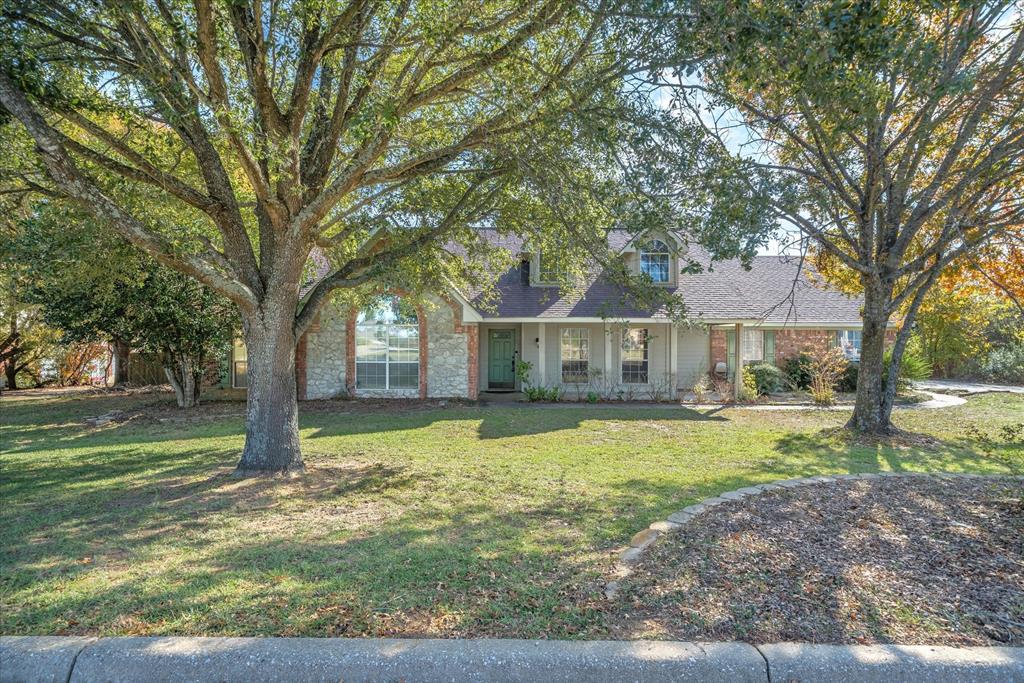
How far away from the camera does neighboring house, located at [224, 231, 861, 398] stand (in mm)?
16281

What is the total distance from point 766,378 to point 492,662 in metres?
17.4

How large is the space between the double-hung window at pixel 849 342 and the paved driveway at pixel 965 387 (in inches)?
88.3

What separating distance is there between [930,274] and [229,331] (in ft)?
51.7

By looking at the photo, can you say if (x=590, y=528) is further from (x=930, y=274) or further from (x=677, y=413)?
(x=677, y=413)

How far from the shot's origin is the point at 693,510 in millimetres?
5320

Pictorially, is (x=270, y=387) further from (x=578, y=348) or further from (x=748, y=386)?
(x=748, y=386)

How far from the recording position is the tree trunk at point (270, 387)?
7148 mm

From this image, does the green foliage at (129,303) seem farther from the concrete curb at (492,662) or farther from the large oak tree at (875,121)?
the large oak tree at (875,121)

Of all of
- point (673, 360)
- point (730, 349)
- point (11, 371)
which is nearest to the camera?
point (673, 360)

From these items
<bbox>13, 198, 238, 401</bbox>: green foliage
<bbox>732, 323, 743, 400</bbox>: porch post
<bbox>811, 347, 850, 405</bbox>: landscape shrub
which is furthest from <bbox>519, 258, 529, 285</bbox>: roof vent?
<bbox>811, 347, 850, 405</bbox>: landscape shrub

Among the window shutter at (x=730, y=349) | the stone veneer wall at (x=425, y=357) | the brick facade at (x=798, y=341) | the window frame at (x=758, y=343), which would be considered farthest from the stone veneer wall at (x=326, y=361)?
the brick facade at (x=798, y=341)

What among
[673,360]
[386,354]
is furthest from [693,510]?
[386,354]

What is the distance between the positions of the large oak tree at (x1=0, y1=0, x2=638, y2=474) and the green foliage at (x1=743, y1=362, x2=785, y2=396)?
12.4m

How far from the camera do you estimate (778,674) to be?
8.95 ft
